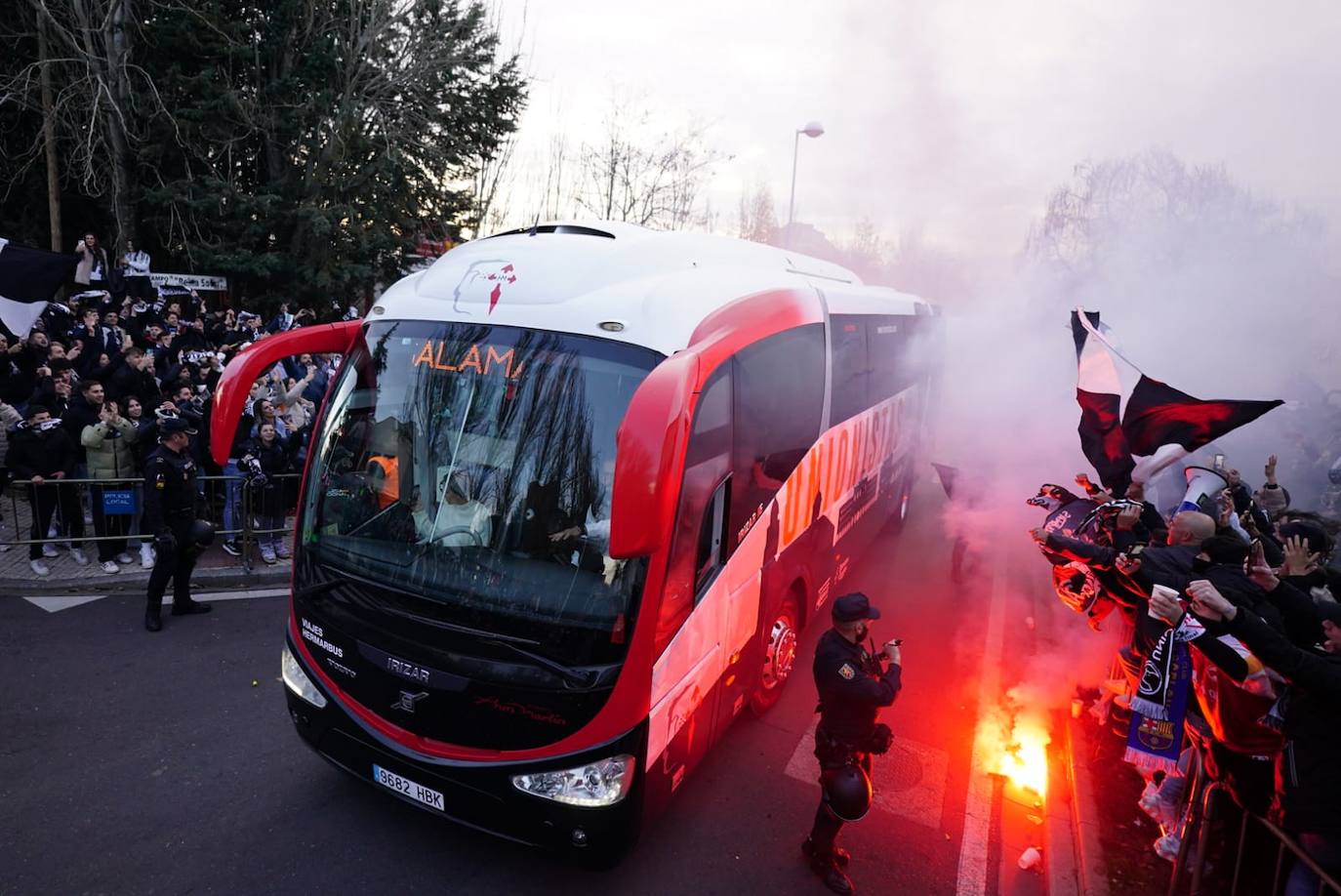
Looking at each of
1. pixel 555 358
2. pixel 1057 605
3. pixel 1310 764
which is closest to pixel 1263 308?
pixel 1057 605

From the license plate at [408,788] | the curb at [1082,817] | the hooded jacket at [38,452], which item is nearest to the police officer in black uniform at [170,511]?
the hooded jacket at [38,452]

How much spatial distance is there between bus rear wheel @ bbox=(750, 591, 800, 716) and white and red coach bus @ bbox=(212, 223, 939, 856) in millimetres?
618

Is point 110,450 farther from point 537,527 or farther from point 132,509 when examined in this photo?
point 537,527

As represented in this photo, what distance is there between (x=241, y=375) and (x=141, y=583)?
456 centimetres

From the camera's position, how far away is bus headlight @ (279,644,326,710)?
3.93m

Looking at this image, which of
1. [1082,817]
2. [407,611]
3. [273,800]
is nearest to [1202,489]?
[1082,817]

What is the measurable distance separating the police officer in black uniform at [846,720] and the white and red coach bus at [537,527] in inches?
27.5

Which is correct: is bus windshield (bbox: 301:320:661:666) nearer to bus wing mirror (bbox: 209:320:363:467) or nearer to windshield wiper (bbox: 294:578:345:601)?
windshield wiper (bbox: 294:578:345:601)

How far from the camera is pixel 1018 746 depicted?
5.28 metres

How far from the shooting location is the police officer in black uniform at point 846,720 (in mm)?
3729

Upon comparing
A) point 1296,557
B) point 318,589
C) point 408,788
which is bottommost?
point 408,788

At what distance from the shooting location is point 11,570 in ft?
23.8

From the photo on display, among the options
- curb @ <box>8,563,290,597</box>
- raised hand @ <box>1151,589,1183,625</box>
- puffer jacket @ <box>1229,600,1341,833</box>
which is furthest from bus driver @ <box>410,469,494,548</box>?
curb @ <box>8,563,290,597</box>

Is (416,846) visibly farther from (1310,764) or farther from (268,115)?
(268,115)
